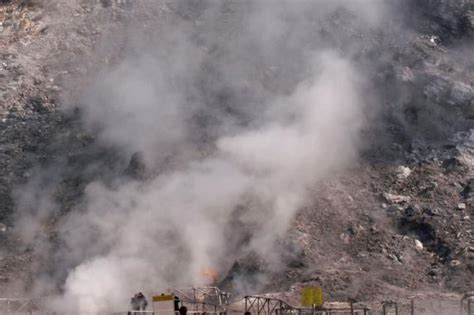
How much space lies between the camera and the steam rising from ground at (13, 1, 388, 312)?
4153 centimetres

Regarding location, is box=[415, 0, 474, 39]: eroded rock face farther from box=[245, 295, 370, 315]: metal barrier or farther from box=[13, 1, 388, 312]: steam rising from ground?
box=[245, 295, 370, 315]: metal barrier

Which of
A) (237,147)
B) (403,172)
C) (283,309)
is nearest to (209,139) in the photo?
(237,147)

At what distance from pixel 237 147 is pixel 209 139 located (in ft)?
5.59

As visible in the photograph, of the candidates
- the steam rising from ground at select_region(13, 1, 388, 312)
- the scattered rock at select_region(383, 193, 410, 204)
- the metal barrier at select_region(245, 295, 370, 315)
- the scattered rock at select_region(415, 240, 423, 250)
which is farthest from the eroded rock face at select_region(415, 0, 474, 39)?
the metal barrier at select_region(245, 295, 370, 315)

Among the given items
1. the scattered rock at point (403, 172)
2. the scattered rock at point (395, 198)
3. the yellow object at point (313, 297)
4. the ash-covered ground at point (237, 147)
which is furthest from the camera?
the scattered rock at point (403, 172)

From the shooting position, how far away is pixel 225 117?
4888cm

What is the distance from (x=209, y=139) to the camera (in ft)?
156

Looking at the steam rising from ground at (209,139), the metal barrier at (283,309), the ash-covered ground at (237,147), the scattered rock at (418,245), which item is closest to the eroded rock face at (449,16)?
the ash-covered ground at (237,147)

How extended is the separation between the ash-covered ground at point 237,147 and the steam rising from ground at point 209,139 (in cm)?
10

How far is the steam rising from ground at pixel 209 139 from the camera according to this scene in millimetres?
41531

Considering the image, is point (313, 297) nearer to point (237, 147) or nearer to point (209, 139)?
point (237, 147)

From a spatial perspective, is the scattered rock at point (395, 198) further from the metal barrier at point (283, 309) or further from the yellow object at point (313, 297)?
the yellow object at point (313, 297)

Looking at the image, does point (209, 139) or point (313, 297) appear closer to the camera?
point (313, 297)

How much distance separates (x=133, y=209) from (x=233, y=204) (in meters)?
4.47
